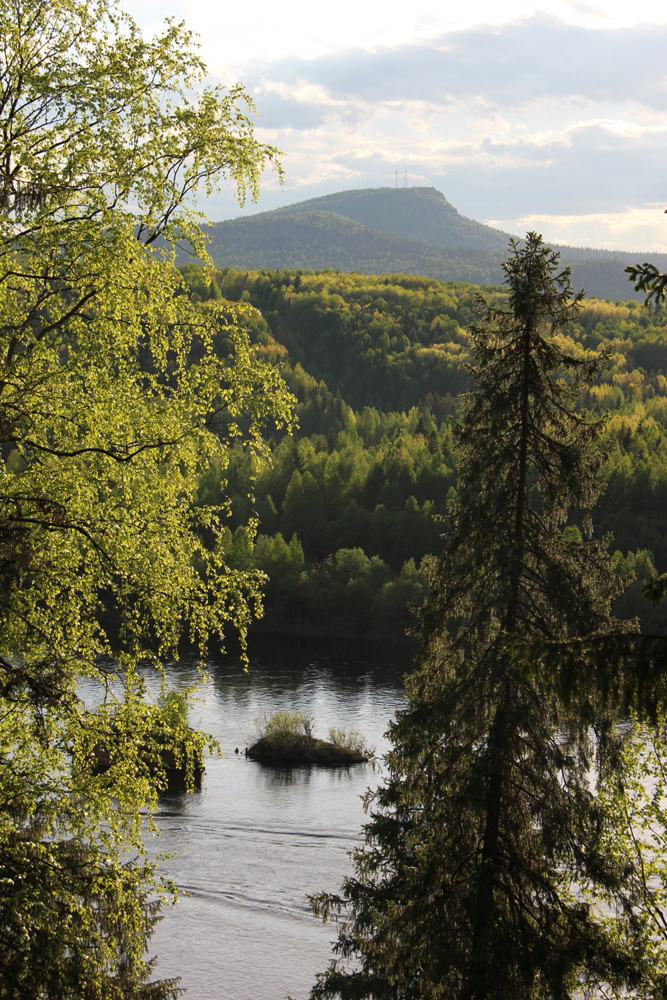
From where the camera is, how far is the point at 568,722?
43.8ft

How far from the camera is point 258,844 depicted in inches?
1415

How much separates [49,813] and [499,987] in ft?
20.6

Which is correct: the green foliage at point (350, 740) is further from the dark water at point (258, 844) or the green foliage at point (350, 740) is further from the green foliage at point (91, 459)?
the green foliage at point (91, 459)

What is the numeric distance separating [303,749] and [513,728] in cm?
3344

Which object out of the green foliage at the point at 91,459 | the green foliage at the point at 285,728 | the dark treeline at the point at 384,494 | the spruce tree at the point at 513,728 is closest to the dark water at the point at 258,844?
the green foliage at the point at 285,728

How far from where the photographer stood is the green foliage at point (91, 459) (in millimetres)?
8273

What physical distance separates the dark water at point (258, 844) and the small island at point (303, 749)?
0.66 metres

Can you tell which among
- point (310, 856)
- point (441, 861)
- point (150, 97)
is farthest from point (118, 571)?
point (310, 856)

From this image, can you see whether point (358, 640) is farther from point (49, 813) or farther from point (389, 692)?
point (49, 813)

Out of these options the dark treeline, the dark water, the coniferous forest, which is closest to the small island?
the dark water

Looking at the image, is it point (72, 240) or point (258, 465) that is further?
point (258, 465)

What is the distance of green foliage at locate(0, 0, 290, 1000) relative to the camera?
27.1ft

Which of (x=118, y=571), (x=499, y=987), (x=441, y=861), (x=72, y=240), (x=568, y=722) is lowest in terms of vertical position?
(x=499, y=987)

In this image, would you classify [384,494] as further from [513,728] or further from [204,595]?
[204,595]
